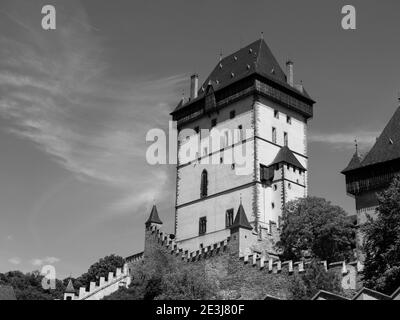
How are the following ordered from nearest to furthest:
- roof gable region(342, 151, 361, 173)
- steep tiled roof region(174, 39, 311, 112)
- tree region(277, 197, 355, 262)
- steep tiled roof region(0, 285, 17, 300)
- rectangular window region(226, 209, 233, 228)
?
tree region(277, 197, 355, 262) < roof gable region(342, 151, 361, 173) < steep tiled roof region(0, 285, 17, 300) < rectangular window region(226, 209, 233, 228) < steep tiled roof region(174, 39, 311, 112)

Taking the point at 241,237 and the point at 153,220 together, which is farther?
the point at 153,220

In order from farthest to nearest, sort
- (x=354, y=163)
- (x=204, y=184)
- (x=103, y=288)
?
(x=204, y=184), (x=103, y=288), (x=354, y=163)

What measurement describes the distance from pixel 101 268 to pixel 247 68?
95.0 ft

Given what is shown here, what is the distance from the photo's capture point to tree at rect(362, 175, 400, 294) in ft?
105

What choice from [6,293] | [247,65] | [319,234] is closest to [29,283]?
[6,293]

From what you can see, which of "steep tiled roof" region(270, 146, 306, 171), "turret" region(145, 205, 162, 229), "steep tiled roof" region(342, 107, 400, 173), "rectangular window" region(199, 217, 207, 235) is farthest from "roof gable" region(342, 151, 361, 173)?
"turret" region(145, 205, 162, 229)

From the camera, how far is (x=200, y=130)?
6047cm

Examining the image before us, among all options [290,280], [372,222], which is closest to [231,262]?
[290,280]

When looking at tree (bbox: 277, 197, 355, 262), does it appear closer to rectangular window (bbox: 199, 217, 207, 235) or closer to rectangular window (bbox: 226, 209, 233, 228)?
rectangular window (bbox: 226, 209, 233, 228)

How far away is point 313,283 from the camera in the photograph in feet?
112

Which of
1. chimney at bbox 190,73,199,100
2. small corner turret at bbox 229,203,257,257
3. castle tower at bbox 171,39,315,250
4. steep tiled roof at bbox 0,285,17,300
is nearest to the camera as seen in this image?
small corner turret at bbox 229,203,257,257

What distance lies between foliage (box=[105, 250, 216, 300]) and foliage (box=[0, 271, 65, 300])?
23.8m

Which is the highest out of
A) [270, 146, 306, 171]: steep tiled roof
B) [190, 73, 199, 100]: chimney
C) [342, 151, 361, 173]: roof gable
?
[190, 73, 199, 100]: chimney

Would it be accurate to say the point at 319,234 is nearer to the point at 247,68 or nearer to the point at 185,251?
the point at 185,251
